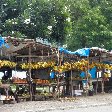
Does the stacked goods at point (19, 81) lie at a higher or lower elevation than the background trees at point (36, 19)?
lower

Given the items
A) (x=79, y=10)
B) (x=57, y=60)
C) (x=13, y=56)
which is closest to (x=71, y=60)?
(x=57, y=60)

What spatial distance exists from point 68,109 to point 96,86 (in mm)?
8627

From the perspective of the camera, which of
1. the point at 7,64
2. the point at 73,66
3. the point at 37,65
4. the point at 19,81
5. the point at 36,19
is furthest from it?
the point at 36,19

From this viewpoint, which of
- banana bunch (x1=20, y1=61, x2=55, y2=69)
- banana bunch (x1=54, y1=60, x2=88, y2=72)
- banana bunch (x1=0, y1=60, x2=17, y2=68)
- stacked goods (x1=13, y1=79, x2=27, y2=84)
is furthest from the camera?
banana bunch (x1=54, y1=60, x2=88, y2=72)

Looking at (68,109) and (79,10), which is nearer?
(68,109)

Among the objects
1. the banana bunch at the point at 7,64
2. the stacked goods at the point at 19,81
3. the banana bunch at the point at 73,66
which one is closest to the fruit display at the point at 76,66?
the banana bunch at the point at 73,66

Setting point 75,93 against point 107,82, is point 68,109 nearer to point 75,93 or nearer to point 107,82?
point 75,93

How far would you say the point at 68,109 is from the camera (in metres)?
14.6

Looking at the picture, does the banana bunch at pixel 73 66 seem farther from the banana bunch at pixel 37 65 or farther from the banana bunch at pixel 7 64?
the banana bunch at pixel 7 64

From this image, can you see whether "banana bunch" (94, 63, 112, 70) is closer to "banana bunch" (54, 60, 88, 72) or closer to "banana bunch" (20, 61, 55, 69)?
"banana bunch" (54, 60, 88, 72)

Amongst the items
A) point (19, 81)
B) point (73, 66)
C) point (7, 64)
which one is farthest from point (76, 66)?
point (7, 64)

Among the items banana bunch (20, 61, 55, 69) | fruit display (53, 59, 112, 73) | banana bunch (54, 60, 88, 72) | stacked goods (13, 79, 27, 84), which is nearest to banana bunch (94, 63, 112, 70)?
fruit display (53, 59, 112, 73)

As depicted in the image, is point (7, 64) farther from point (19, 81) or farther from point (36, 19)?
point (36, 19)

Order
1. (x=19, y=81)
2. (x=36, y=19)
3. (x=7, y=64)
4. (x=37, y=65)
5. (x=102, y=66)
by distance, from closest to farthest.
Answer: (x=7, y=64) → (x=19, y=81) → (x=37, y=65) → (x=102, y=66) → (x=36, y=19)
